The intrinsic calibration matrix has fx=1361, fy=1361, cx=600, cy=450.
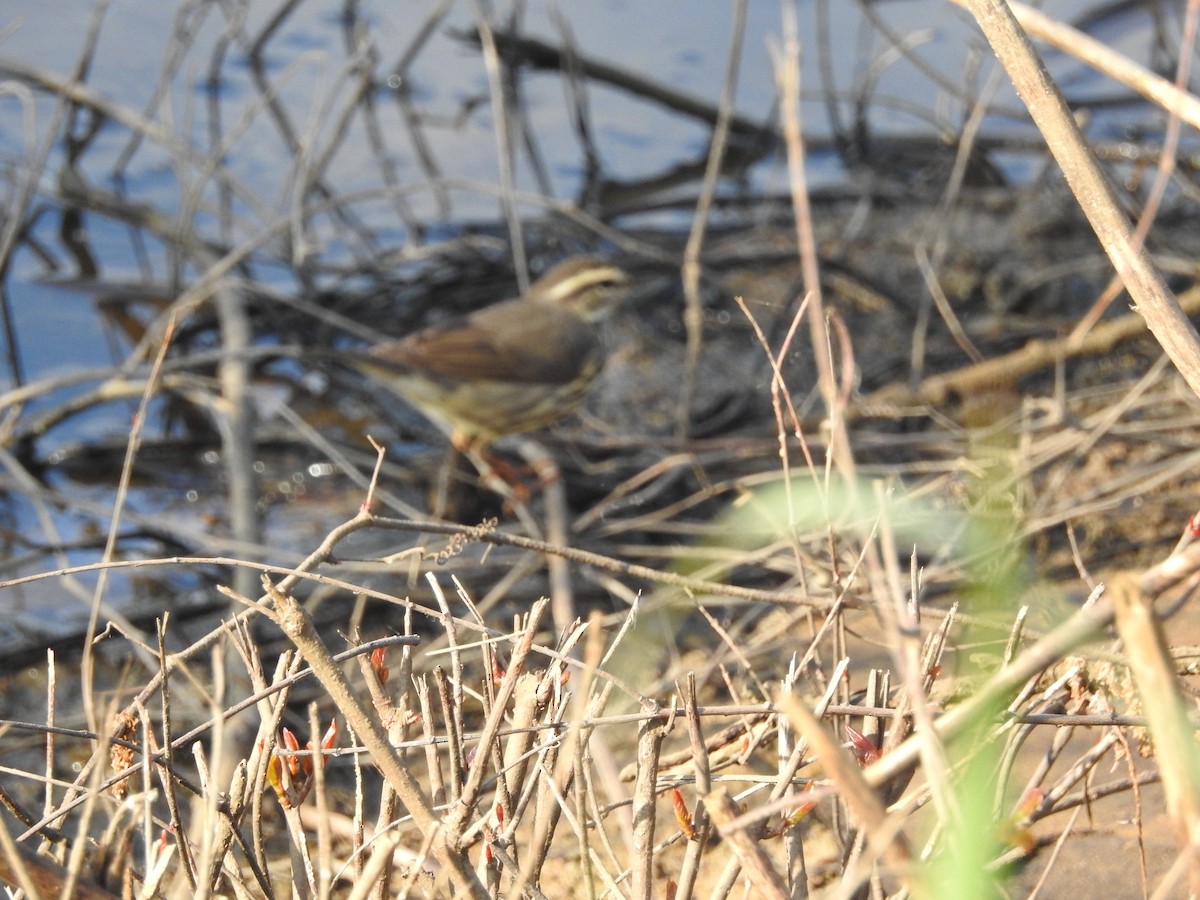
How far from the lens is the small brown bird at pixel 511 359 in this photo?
224 inches

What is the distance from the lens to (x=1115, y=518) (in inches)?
178

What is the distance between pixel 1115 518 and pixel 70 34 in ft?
22.1

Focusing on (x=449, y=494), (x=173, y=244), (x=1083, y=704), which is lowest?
(x=449, y=494)

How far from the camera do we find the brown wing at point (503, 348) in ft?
18.7

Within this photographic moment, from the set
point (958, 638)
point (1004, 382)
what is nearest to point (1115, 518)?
point (1004, 382)

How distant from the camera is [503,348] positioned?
6086 millimetres

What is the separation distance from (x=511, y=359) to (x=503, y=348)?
0.10 m

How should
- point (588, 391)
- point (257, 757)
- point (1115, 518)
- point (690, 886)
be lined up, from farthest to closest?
point (588, 391), point (1115, 518), point (257, 757), point (690, 886)

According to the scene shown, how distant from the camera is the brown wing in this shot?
570 cm

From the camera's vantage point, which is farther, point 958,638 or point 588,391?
point 588,391

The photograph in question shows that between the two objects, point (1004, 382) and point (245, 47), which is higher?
point (245, 47)

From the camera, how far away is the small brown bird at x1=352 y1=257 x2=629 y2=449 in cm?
570

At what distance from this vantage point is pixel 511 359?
602 centimetres

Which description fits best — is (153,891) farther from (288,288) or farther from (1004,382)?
(288,288)
